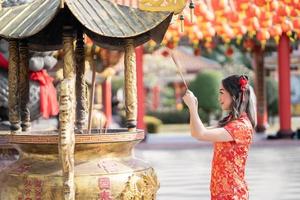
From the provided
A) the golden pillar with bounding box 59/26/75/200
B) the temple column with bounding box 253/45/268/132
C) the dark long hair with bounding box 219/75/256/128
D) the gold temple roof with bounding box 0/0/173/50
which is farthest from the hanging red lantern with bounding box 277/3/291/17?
the temple column with bounding box 253/45/268/132

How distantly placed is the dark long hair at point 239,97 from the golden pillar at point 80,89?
49.7 inches

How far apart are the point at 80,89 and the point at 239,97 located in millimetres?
1448

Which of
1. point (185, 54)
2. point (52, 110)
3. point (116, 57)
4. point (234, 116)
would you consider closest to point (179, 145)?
point (116, 57)

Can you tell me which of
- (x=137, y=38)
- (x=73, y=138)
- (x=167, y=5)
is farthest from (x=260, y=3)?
(x=73, y=138)

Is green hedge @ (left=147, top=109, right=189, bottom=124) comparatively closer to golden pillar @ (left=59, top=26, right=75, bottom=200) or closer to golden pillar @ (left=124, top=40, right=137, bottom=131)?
golden pillar @ (left=124, top=40, right=137, bottom=131)

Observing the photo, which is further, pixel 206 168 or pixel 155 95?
pixel 155 95

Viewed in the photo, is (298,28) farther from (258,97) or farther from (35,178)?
(258,97)

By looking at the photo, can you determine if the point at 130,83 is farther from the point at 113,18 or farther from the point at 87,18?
the point at 87,18

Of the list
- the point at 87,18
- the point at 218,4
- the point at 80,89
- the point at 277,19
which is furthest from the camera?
the point at 218,4

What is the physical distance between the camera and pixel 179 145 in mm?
15906

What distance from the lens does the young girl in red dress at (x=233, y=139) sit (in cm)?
423

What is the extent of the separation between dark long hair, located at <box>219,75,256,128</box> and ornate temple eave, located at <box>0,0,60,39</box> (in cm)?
121

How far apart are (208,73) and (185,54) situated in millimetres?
6118

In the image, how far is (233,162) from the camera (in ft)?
14.0
